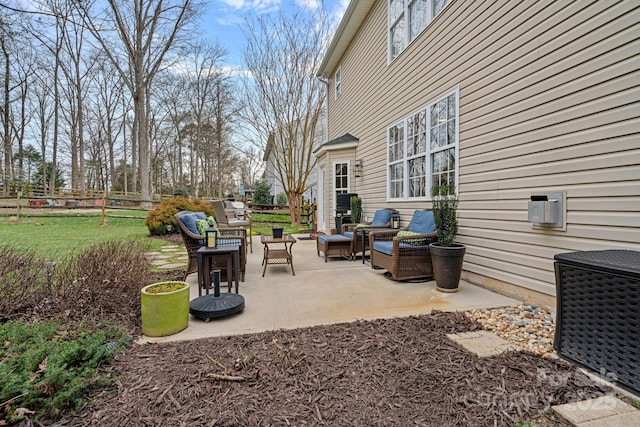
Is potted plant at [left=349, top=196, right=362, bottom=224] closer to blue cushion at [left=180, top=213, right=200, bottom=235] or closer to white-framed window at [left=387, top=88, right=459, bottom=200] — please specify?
white-framed window at [left=387, top=88, right=459, bottom=200]

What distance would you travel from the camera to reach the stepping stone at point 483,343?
2172 millimetres

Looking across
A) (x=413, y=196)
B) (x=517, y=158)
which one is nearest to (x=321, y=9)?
(x=413, y=196)

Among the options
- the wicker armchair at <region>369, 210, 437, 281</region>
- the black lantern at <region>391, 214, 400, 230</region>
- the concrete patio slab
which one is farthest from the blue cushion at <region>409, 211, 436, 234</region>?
the black lantern at <region>391, 214, 400, 230</region>

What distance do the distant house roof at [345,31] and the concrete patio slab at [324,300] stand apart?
21.4ft

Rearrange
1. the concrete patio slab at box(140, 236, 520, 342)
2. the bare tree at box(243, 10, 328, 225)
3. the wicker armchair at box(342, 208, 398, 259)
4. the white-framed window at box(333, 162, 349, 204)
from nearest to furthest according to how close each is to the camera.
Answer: the concrete patio slab at box(140, 236, 520, 342) < the wicker armchair at box(342, 208, 398, 259) < the white-framed window at box(333, 162, 349, 204) < the bare tree at box(243, 10, 328, 225)

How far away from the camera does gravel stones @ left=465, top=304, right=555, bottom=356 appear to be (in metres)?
2.34

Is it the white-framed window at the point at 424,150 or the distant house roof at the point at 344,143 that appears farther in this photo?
the distant house roof at the point at 344,143

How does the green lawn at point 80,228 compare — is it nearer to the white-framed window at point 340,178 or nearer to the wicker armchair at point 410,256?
the white-framed window at point 340,178

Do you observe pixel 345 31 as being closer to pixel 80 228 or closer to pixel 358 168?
pixel 358 168

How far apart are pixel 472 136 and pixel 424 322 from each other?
2677 millimetres

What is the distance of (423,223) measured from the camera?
4.57 meters

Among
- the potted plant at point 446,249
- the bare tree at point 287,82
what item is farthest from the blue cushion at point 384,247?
the bare tree at point 287,82

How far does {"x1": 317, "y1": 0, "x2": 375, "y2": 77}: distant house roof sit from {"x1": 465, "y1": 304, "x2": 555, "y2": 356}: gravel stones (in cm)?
731

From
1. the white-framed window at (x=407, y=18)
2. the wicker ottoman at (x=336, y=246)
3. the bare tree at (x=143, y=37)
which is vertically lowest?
the wicker ottoman at (x=336, y=246)
